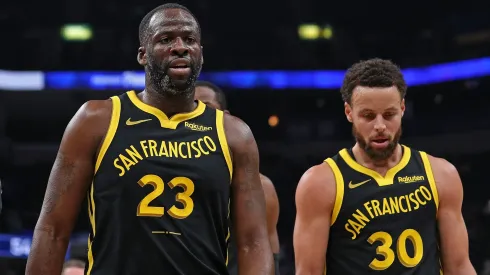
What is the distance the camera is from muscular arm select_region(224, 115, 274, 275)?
8.48 ft

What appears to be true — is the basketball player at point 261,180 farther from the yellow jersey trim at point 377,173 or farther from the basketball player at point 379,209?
the yellow jersey trim at point 377,173

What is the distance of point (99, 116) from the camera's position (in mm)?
2506

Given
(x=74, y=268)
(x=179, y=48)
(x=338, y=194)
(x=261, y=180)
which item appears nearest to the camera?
(x=179, y=48)

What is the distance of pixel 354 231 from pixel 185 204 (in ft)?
Answer: 3.28

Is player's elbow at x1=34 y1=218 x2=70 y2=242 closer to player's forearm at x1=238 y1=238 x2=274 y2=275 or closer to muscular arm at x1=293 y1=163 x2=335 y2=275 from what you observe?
player's forearm at x1=238 y1=238 x2=274 y2=275

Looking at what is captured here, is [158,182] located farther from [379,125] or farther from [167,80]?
[379,125]

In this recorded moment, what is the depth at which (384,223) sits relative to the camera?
3227 mm

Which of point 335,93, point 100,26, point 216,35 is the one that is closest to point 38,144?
point 100,26

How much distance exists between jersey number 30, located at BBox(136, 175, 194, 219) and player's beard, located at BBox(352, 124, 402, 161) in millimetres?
1050

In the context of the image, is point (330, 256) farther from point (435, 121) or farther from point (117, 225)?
point (435, 121)

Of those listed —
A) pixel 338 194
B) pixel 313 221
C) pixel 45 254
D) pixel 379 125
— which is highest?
pixel 379 125

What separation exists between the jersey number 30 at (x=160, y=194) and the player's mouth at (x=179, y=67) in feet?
1.04

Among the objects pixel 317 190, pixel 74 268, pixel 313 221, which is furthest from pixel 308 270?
pixel 74 268

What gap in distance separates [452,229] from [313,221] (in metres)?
0.52
